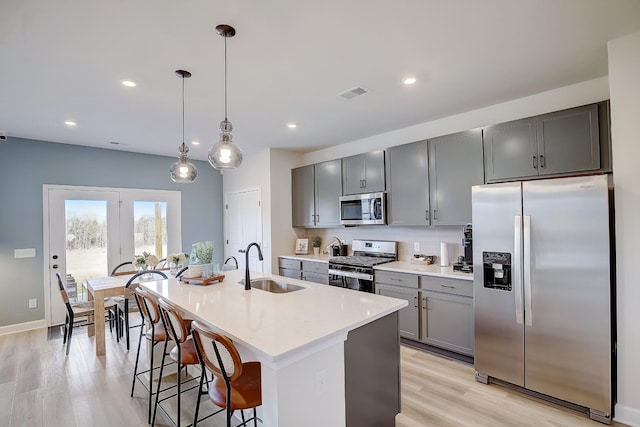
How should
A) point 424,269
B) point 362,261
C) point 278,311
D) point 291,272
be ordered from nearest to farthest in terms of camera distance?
point 278,311, point 424,269, point 362,261, point 291,272

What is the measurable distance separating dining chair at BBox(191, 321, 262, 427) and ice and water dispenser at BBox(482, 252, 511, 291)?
2071 millimetres

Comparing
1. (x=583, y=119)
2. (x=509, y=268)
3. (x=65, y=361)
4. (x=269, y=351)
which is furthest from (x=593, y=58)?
(x=65, y=361)

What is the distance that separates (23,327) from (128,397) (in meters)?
3.08

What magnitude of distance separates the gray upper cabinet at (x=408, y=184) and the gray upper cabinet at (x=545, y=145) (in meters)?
0.70

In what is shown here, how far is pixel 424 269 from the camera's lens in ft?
11.5

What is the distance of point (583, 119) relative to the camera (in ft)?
8.59

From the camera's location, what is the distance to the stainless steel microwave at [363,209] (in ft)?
13.4

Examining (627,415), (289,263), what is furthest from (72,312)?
(627,415)

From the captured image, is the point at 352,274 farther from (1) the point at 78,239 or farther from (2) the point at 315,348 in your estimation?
(1) the point at 78,239

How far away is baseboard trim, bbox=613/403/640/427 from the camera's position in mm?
2113

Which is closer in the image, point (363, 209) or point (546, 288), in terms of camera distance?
point (546, 288)

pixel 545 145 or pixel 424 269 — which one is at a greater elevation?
pixel 545 145

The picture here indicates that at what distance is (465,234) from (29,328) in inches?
234

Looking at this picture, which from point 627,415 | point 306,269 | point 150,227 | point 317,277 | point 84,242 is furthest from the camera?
point 150,227
